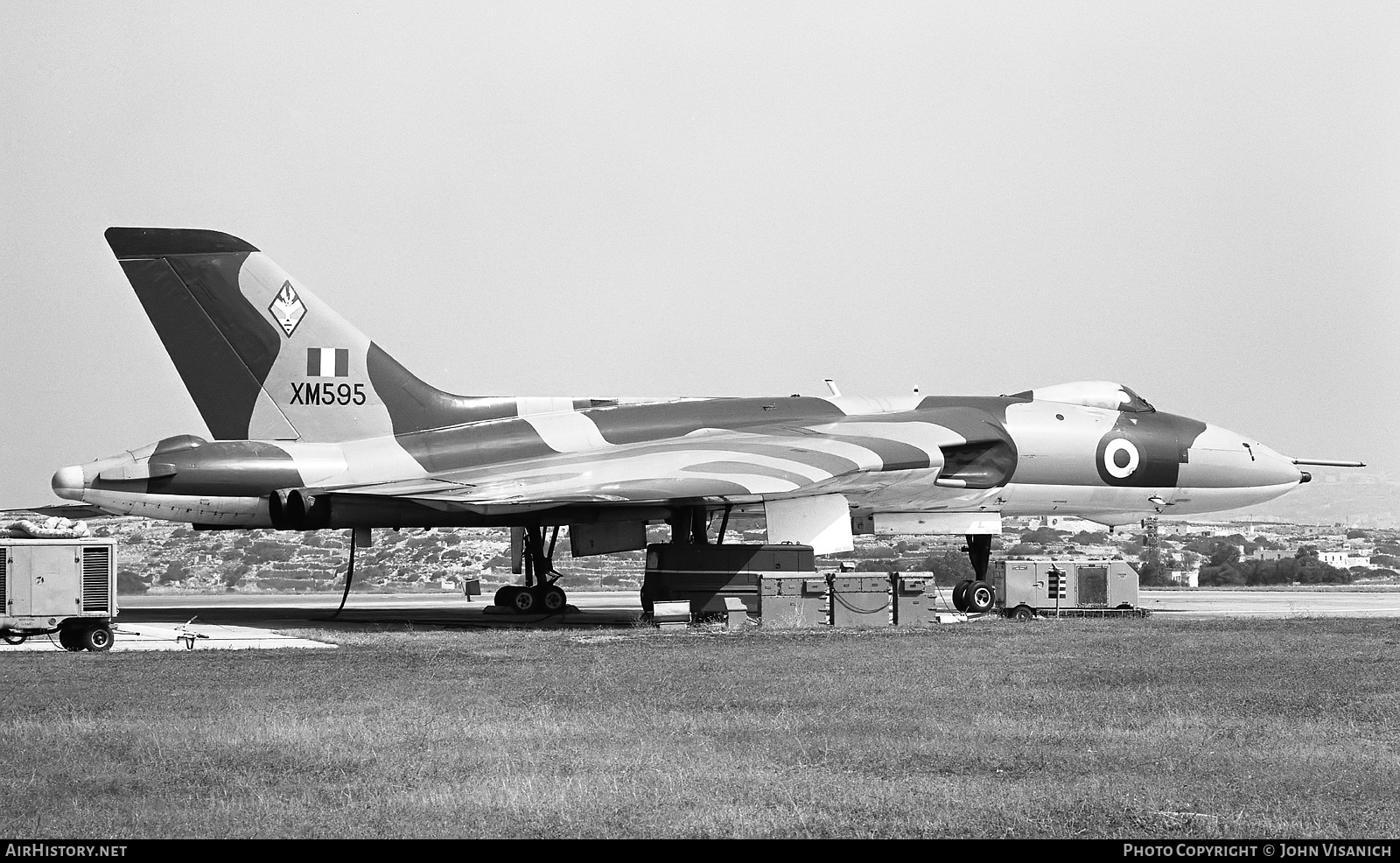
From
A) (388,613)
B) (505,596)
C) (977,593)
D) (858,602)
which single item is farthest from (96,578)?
(977,593)

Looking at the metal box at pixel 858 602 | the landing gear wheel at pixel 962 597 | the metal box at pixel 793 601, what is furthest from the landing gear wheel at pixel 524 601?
the landing gear wheel at pixel 962 597

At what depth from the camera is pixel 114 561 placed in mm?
15625

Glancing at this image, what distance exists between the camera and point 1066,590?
22.7 metres

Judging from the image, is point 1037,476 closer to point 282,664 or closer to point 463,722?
point 282,664

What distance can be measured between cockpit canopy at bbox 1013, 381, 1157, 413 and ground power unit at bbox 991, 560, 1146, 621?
3695 mm

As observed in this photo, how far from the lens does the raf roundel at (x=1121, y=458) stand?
24.9m

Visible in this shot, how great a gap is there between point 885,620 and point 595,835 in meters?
13.5

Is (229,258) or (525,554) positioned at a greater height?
(229,258)

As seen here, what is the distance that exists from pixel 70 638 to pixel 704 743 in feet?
30.1

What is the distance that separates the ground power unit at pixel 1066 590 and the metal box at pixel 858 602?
12.0ft

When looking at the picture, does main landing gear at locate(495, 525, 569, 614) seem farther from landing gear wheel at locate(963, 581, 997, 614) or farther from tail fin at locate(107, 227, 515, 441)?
landing gear wheel at locate(963, 581, 997, 614)

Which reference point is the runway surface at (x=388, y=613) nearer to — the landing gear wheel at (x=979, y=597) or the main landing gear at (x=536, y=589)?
the main landing gear at (x=536, y=589)

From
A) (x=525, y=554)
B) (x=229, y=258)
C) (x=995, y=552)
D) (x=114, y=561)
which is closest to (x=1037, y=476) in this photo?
(x=525, y=554)

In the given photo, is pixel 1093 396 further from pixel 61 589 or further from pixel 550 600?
pixel 61 589
